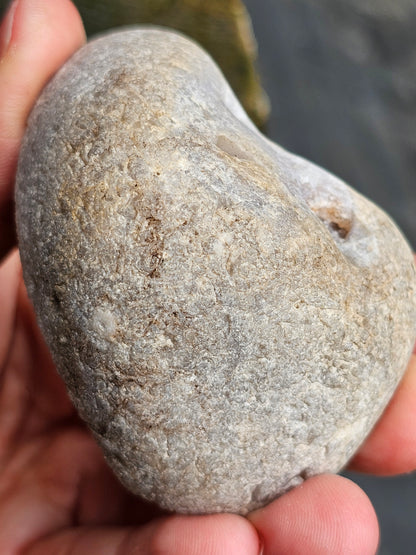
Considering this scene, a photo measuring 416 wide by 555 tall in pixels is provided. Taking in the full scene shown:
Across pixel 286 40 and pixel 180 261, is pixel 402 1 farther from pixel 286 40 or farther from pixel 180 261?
pixel 180 261

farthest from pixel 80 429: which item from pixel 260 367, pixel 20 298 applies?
pixel 260 367

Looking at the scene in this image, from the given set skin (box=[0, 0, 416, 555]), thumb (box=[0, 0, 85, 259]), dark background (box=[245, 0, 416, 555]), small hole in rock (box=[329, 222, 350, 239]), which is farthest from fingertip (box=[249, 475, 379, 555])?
dark background (box=[245, 0, 416, 555])

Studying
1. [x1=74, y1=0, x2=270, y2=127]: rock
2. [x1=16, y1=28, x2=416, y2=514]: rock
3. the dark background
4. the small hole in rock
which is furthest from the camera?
the dark background

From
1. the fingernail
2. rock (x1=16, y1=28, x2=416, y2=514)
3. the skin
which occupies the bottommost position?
the skin

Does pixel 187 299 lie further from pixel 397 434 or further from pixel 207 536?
pixel 397 434

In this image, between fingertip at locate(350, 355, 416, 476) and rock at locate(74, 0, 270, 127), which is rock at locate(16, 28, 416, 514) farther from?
rock at locate(74, 0, 270, 127)

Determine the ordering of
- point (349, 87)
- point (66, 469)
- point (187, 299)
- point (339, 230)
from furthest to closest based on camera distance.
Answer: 1. point (349, 87)
2. point (66, 469)
3. point (339, 230)
4. point (187, 299)

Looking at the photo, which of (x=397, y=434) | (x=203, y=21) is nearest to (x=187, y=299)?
(x=397, y=434)
